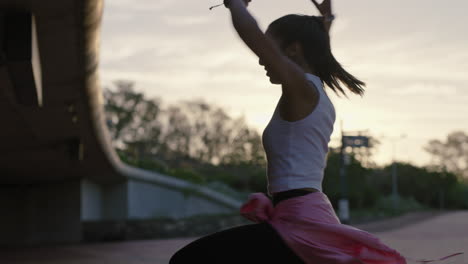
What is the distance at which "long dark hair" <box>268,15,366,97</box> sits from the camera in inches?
101

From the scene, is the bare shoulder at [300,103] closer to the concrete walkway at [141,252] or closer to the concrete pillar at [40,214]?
the concrete walkway at [141,252]

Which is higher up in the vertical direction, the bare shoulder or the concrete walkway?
the bare shoulder

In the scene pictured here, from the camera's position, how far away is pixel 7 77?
409 inches

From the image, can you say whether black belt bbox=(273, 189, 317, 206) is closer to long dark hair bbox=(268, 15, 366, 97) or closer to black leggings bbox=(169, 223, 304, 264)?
black leggings bbox=(169, 223, 304, 264)

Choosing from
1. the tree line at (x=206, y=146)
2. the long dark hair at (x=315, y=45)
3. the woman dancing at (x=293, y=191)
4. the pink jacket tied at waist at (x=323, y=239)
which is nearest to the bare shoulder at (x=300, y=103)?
the woman dancing at (x=293, y=191)

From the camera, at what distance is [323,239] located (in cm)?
242

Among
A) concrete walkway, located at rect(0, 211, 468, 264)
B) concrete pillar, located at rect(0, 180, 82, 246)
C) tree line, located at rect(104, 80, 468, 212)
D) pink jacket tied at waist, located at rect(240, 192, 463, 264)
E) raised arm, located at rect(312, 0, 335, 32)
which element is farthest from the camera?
tree line, located at rect(104, 80, 468, 212)

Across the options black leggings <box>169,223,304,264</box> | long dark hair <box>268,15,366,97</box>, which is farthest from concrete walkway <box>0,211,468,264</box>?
black leggings <box>169,223,304,264</box>

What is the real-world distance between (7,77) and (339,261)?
28.8 ft

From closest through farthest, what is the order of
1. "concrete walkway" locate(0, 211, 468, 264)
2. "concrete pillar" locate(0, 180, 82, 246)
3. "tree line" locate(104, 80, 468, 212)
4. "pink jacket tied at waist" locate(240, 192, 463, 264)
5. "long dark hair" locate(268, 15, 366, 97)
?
"pink jacket tied at waist" locate(240, 192, 463, 264)
"long dark hair" locate(268, 15, 366, 97)
"concrete walkway" locate(0, 211, 468, 264)
"concrete pillar" locate(0, 180, 82, 246)
"tree line" locate(104, 80, 468, 212)

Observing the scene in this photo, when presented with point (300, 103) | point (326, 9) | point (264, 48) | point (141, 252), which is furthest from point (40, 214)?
point (264, 48)

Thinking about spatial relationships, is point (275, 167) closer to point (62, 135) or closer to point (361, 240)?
point (361, 240)

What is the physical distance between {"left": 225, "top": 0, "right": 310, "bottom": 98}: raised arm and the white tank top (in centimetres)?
11

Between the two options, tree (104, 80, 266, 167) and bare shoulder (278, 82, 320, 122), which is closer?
bare shoulder (278, 82, 320, 122)
